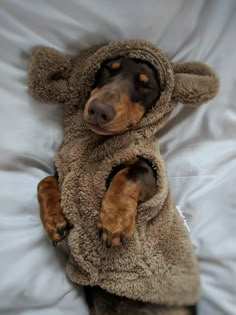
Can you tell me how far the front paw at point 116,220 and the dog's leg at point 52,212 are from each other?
10cm

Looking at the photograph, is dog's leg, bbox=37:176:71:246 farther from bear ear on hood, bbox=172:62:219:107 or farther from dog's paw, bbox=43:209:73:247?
bear ear on hood, bbox=172:62:219:107

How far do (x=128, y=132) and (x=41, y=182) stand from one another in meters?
0.26

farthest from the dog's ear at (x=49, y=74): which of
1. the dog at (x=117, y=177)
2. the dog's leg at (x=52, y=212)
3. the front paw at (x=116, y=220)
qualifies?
the front paw at (x=116, y=220)

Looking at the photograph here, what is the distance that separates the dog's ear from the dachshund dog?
0.10 meters

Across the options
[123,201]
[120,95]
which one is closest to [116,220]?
[123,201]

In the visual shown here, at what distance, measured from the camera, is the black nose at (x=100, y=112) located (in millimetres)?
982

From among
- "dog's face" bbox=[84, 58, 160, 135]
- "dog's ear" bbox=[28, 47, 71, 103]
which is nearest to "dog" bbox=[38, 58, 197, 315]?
"dog's face" bbox=[84, 58, 160, 135]

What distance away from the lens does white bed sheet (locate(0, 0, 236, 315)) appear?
3.59 feet

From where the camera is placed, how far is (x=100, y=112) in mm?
981

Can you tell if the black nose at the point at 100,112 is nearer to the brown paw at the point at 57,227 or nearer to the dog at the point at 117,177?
the dog at the point at 117,177

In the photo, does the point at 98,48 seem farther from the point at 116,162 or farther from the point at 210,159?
the point at 210,159

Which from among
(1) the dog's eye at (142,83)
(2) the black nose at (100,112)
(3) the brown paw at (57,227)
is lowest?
(3) the brown paw at (57,227)

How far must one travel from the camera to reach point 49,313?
3.53 feet

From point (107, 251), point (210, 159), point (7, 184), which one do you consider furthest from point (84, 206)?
point (210, 159)
